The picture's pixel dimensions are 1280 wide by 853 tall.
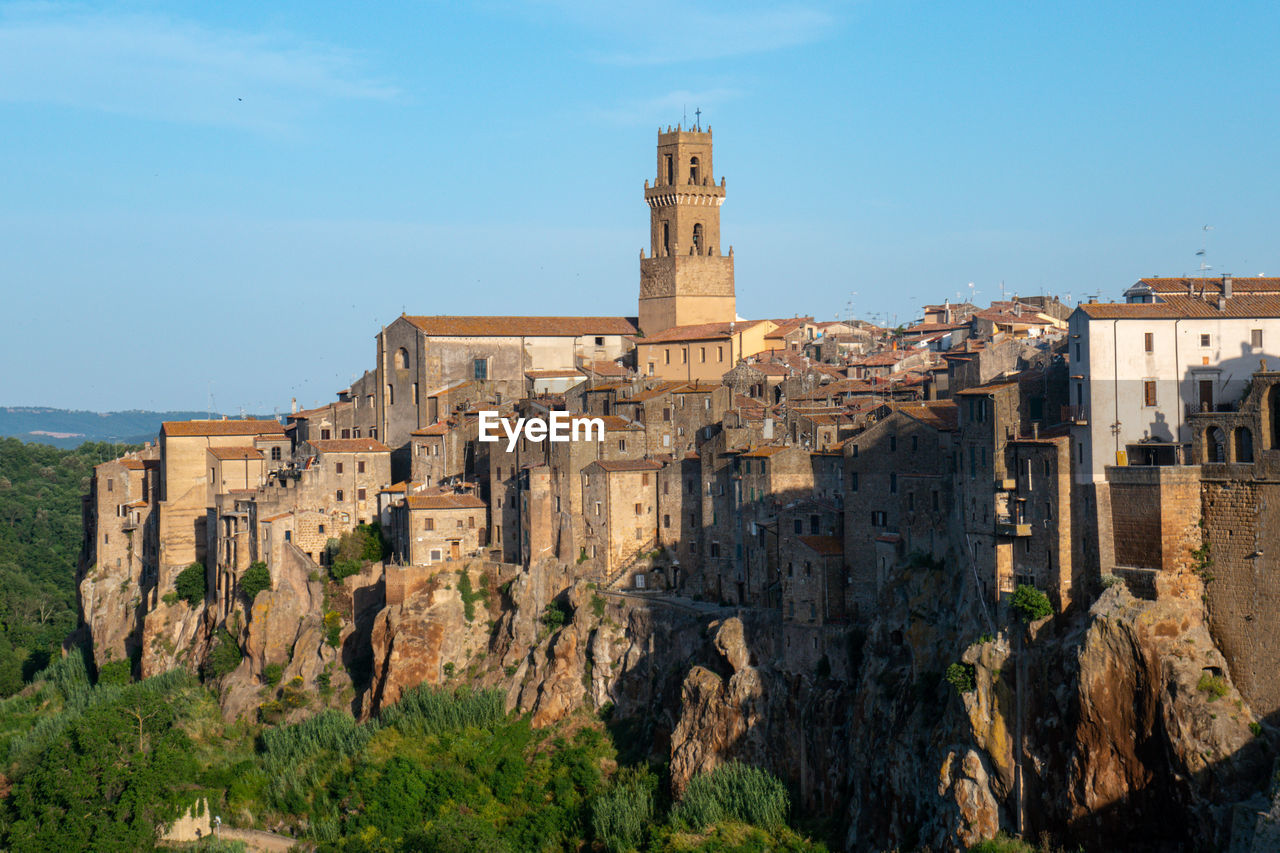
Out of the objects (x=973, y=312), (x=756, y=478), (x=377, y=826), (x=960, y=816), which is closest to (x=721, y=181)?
(x=973, y=312)

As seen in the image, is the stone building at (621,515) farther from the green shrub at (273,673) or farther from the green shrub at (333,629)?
the green shrub at (273,673)

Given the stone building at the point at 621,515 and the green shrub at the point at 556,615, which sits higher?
the stone building at the point at 621,515

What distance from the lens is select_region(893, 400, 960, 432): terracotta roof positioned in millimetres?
64562

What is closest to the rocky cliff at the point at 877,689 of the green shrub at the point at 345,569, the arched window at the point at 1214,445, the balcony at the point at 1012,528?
the green shrub at the point at 345,569

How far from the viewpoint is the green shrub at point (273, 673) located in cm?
8594

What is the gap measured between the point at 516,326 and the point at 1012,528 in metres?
51.6

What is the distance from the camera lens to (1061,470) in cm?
5469

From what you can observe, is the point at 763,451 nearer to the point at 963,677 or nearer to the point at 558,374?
the point at 963,677

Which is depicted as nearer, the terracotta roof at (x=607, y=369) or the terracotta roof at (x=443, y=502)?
the terracotta roof at (x=443, y=502)

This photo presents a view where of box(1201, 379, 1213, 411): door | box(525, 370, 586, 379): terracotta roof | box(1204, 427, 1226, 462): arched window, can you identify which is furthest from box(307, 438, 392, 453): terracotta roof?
box(1204, 427, 1226, 462): arched window

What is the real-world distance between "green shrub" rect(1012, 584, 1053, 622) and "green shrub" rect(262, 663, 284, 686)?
143 feet

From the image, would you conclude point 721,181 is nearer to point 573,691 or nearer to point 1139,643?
point 573,691

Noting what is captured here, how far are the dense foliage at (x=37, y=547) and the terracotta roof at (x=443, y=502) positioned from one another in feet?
123

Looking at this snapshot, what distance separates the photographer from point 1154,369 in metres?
56.1
